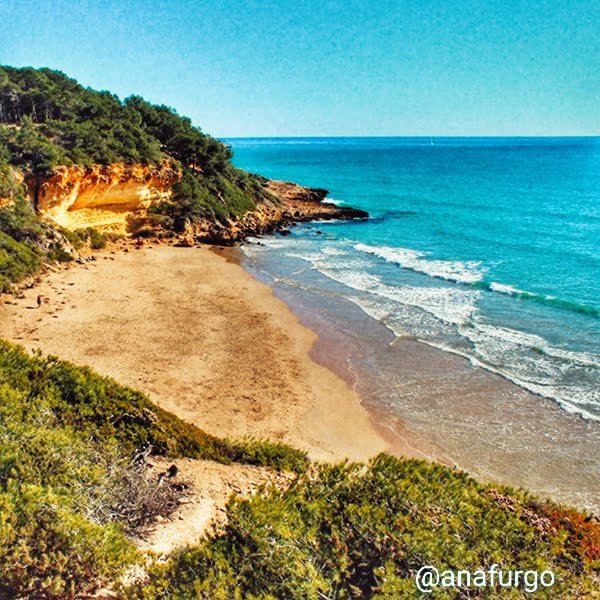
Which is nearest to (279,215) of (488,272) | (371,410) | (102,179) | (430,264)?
(430,264)

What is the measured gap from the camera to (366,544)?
8234 mm

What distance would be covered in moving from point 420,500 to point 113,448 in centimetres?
628

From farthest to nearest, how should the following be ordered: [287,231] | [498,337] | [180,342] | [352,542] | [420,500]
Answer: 1. [287,231]
2. [498,337]
3. [180,342]
4. [420,500]
5. [352,542]

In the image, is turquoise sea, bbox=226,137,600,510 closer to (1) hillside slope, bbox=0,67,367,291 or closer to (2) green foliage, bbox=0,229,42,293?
(1) hillside slope, bbox=0,67,367,291

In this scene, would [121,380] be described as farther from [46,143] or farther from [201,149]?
[201,149]

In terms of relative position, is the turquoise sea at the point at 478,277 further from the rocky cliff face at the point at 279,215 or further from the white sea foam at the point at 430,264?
the rocky cliff face at the point at 279,215

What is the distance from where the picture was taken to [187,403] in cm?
1769

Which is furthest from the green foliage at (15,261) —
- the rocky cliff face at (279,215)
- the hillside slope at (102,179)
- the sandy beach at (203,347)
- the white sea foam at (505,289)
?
the white sea foam at (505,289)

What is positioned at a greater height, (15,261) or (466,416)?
(15,261)

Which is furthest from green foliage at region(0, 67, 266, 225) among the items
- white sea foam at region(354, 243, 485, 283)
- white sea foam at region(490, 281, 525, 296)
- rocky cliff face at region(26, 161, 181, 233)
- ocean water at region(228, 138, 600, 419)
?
white sea foam at region(490, 281, 525, 296)

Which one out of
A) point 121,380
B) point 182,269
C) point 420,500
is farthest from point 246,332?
point 420,500

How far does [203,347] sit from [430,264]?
20758mm

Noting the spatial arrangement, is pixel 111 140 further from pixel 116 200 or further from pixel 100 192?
pixel 100 192

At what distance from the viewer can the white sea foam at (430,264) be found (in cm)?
3378
